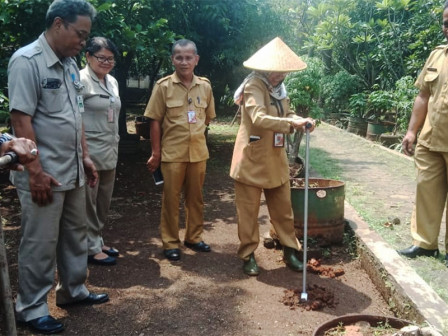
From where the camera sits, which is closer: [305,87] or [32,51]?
[32,51]

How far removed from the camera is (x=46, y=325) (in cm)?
310

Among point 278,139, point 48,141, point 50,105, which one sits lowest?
point 278,139

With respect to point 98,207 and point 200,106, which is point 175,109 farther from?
point 98,207

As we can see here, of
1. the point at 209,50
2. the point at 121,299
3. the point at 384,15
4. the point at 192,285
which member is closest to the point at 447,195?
the point at 192,285

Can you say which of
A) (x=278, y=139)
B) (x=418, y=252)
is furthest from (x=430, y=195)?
(x=278, y=139)

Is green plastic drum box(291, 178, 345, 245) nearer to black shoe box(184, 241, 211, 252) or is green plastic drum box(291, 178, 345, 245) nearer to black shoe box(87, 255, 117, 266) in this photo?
black shoe box(184, 241, 211, 252)

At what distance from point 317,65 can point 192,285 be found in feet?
14.1

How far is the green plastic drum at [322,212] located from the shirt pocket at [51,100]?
250 cm

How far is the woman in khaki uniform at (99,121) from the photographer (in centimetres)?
403

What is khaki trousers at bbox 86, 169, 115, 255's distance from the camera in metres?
4.21

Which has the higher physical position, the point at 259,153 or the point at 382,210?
→ the point at 259,153

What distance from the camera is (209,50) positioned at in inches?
366

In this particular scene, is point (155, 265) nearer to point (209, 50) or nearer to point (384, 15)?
point (209, 50)

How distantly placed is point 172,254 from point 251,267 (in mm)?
790
